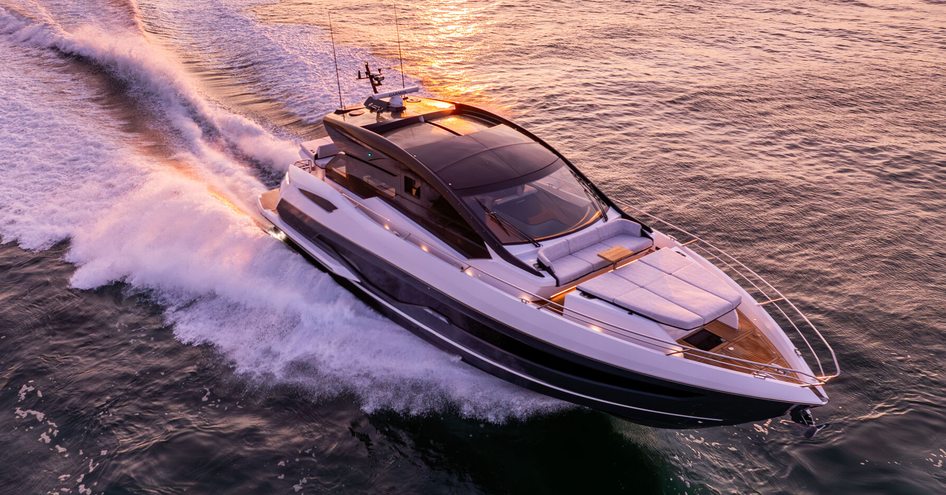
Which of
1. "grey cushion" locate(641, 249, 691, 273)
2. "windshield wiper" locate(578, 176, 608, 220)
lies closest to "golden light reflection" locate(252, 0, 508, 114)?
"windshield wiper" locate(578, 176, 608, 220)

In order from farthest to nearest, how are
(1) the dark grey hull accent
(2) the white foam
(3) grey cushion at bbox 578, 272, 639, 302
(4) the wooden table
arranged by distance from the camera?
(2) the white foam < (4) the wooden table < (3) grey cushion at bbox 578, 272, 639, 302 < (1) the dark grey hull accent

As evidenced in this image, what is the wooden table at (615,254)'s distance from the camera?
910 cm

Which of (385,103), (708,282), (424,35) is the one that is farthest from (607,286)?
(424,35)

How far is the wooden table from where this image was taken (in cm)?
910

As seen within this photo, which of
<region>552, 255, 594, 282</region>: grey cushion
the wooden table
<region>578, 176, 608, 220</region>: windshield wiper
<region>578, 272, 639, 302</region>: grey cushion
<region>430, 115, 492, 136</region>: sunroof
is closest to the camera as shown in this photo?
<region>578, 272, 639, 302</region>: grey cushion

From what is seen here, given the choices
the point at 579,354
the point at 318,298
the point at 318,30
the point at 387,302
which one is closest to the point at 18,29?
the point at 318,30

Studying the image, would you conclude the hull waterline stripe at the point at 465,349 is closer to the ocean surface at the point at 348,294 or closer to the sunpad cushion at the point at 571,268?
the ocean surface at the point at 348,294

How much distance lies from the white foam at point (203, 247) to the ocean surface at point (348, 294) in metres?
0.06

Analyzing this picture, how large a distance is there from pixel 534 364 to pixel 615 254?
2046mm

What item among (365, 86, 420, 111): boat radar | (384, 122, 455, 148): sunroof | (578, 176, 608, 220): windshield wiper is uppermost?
(365, 86, 420, 111): boat radar

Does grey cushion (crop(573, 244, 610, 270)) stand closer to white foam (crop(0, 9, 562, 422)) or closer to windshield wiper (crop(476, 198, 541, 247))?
windshield wiper (crop(476, 198, 541, 247))

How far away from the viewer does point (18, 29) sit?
25688mm

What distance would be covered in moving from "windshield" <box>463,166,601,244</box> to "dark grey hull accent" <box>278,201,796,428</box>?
4.64ft

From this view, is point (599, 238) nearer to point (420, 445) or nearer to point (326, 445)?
point (420, 445)
